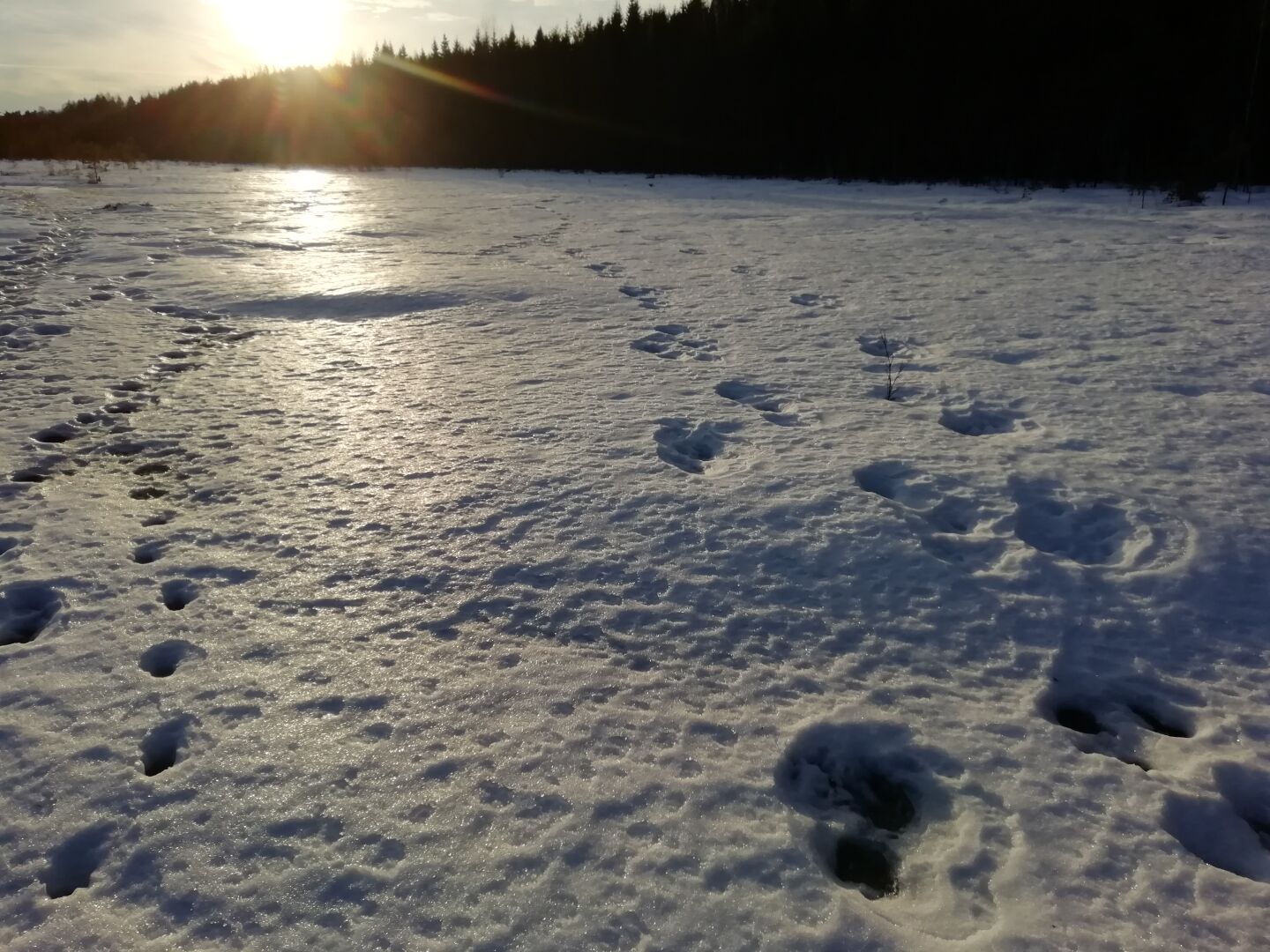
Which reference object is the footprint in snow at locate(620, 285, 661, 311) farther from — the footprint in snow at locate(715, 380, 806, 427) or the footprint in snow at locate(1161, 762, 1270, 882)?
the footprint in snow at locate(1161, 762, 1270, 882)

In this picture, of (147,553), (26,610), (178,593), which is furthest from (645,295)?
(26,610)

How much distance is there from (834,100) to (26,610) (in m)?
21.6

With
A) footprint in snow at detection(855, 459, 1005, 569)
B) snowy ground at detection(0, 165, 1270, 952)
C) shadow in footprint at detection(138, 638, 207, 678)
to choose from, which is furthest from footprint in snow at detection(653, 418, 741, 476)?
shadow in footprint at detection(138, 638, 207, 678)

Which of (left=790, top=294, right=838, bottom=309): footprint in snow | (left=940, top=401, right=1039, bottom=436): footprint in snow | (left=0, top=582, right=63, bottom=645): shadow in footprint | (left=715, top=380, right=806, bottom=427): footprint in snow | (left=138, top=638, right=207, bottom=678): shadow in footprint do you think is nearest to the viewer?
(left=138, top=638, right=207, bottom=678): shadow in footprint

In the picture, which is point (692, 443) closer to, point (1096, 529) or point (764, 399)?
point (764, 399)

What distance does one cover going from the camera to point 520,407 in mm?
3318

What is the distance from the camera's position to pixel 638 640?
74.9 inches

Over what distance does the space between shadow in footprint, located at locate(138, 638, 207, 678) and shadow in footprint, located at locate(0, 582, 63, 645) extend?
1.17 feet

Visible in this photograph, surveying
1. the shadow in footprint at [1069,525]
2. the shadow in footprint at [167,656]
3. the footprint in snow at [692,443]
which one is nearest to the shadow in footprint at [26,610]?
the shadow in footprint at [167,656]

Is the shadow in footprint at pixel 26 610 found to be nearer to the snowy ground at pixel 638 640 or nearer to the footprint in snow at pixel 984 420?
the snowy ground at pixel 638 640

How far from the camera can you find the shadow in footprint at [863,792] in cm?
138

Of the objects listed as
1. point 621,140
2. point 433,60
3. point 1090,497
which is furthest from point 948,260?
point 433,60

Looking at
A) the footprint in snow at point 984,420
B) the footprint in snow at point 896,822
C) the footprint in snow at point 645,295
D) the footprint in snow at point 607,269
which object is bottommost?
the footprint in snow at point 896,822

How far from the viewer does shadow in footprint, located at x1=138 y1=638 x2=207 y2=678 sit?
70.1 inches
